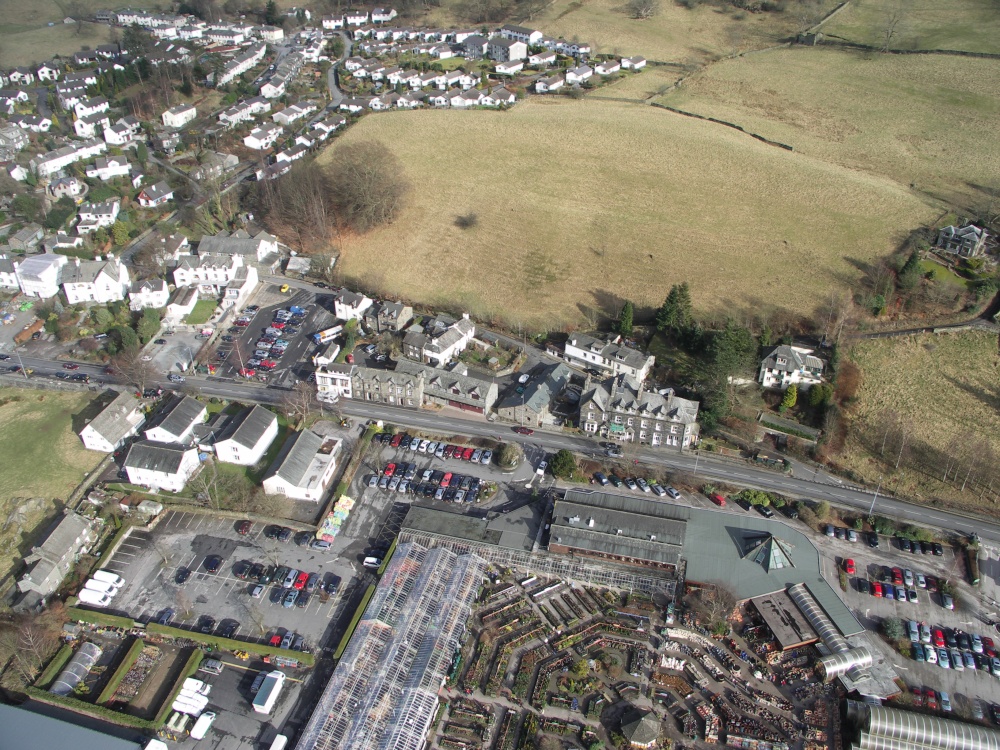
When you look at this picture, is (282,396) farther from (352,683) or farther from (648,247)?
(648,247)

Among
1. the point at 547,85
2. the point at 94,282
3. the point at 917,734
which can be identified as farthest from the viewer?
the point at 547,85

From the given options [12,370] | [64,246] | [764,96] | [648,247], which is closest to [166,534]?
[12,370]

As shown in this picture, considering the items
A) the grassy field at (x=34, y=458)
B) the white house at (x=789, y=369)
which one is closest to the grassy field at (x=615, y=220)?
the white house at (x=789, y=369)

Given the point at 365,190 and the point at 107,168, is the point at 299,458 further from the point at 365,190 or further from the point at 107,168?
the point at 107,168

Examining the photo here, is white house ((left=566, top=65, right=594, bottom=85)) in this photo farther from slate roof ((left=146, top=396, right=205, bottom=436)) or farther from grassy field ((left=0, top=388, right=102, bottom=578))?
grassy field ((left=0, top=388, right=102, bottom=578))

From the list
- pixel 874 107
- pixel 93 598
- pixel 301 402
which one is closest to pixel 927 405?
pixel 301 402

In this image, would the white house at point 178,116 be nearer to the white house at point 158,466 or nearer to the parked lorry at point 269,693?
the white house at point 158,466
